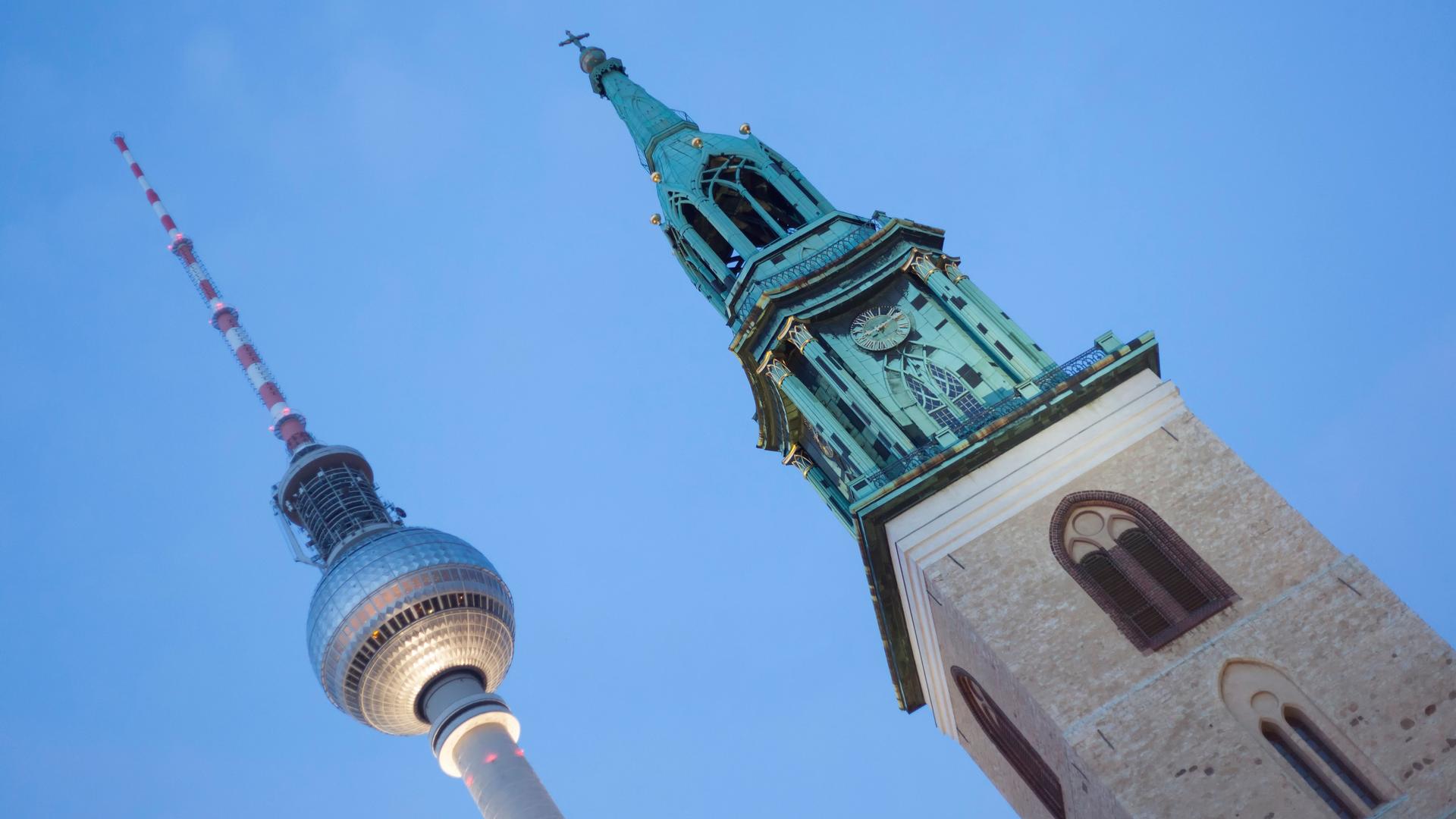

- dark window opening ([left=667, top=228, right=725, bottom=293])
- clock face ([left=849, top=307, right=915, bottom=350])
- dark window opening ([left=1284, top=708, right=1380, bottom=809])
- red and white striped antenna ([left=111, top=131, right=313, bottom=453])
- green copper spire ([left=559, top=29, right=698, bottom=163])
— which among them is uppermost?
red and white striped antenna ([left=111, top=131, right=313, bottom=453])

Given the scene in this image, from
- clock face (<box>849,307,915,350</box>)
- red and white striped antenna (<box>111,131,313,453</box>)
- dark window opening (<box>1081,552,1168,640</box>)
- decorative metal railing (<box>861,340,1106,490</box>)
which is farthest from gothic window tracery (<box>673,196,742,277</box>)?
red and white striped antenna (<box>111,131,313,453</box>)

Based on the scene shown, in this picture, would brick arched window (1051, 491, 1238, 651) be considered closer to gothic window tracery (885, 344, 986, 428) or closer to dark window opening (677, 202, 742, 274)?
gothic window tracery (885, 344, 986, 428)

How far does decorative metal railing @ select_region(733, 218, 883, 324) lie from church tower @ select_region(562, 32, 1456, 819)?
10cm

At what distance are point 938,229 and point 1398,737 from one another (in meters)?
21.8

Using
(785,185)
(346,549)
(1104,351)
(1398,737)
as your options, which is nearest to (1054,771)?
(1398,737)

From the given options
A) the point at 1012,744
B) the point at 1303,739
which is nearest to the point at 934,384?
the point at 1012,744

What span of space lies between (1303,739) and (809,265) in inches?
842

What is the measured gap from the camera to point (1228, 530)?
31.2m

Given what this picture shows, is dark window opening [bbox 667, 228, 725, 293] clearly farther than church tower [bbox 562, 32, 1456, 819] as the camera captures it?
Yes

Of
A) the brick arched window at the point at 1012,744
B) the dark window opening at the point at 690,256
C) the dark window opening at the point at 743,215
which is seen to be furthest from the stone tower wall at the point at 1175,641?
the dark window opening at the point at 743,215

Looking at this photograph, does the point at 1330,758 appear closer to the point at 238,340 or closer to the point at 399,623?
the point at 399,623

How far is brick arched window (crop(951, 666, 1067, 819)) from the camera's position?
3409 cm

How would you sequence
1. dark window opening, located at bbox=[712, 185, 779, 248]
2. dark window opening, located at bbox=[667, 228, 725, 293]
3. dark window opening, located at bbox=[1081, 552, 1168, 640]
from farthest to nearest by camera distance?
dark window opening, located at bbox=[712, 185, 779, 248], dark window opening, located at bbox=[667, 228, 725, 293], dark window opening, located at bbox=[1081, 552, 1168, 640]

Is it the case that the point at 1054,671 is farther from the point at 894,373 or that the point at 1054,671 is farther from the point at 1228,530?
the point at 894,373
